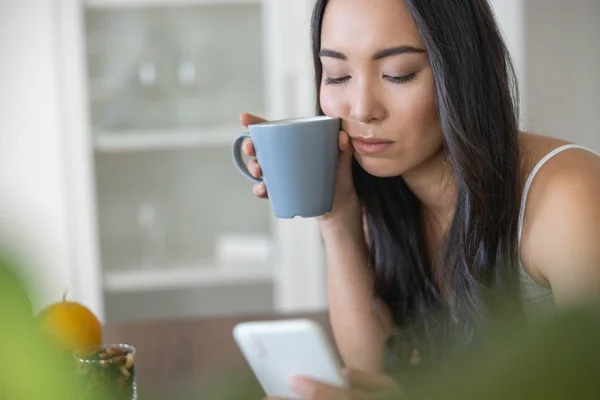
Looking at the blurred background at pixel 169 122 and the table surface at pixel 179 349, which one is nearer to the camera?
the table surface at pixel 179 349

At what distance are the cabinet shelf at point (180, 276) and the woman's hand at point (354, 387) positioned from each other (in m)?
1.82

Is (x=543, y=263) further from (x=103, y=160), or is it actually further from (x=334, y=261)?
(x=103, y=160)

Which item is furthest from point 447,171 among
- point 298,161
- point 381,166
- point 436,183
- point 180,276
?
point 180,276

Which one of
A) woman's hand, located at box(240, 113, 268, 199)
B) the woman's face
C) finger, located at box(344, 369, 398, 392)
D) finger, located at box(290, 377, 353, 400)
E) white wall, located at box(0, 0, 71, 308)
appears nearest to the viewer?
finger, located at box(290, 377, 353, 400)

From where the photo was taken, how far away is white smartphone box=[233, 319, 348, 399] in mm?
678

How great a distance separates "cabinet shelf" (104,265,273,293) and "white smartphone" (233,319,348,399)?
1930 mm

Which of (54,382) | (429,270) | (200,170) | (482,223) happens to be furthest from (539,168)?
(200,170)

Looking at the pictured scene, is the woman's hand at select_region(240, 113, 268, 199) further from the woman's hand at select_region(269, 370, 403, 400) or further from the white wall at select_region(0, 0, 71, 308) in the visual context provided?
the white wall at select_region(0, 0, 71, 308)

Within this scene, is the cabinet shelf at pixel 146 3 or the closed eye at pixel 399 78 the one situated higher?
the cabinet shelf at pixel 146 3

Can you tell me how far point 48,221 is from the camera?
257cm

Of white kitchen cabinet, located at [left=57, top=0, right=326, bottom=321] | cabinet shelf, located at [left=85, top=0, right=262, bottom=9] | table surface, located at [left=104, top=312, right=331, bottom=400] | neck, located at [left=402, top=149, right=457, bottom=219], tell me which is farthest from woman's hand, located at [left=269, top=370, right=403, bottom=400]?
cabinet shelf, located at [left=85, top=0, right=262, bottom=9]

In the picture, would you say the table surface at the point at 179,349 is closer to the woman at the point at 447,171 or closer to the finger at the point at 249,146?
the woman at the point at 447,171

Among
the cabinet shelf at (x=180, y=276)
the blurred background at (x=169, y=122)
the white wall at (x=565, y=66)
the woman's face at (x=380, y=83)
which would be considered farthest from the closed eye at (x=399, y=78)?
the cabinet shelf at (x=180, y=276)

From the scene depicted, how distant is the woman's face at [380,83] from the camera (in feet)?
3.11
